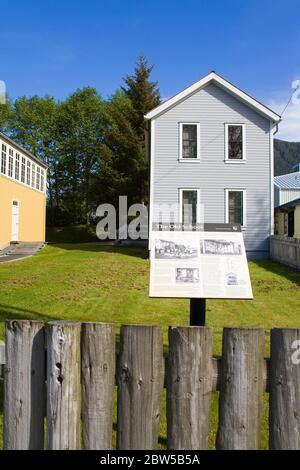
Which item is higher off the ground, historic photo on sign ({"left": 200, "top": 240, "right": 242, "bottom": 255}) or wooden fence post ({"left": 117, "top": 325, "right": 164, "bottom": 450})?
historic photo on sign ({"left": 200, "top": 240, "right": 242, "bottom": 255})

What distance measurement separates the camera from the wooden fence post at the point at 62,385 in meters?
2.34

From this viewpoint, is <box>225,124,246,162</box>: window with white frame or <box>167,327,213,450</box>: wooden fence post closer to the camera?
<box>167,327,213,450</box>: wooden fence post

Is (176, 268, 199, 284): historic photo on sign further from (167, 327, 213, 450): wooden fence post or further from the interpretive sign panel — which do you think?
(167, 327, 213, 450): wooden fence post

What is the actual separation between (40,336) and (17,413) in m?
0.51

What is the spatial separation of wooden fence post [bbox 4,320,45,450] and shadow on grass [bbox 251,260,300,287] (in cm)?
1074

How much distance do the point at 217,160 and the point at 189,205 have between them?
2834mm

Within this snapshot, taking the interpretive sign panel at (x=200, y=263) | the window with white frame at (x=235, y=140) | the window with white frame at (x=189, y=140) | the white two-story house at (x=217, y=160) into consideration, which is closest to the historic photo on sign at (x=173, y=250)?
the interpretive sign panel at (x=200, y=263)

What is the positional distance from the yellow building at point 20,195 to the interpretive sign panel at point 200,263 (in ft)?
68.1

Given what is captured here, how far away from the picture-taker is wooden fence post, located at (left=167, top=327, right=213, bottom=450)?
2.31 meters

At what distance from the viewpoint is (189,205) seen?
19766mm

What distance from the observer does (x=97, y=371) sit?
2.33 metres

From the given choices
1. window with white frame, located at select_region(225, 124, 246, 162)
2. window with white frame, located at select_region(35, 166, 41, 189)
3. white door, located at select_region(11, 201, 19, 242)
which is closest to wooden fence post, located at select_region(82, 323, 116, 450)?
window with white frame, located at select_region(225, 124, 246, 162)

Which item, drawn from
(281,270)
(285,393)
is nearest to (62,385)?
(285,393)
